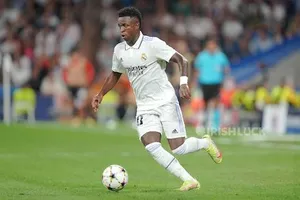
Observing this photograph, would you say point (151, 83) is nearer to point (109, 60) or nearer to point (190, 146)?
point (190, 146)

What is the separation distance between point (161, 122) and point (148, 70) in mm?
698

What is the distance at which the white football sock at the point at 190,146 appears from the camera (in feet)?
38.2

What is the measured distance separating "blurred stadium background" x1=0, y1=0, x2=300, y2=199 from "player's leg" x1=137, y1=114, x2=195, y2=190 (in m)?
10.2

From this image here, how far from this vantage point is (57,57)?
3212cm

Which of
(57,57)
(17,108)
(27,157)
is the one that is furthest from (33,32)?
(27,157)

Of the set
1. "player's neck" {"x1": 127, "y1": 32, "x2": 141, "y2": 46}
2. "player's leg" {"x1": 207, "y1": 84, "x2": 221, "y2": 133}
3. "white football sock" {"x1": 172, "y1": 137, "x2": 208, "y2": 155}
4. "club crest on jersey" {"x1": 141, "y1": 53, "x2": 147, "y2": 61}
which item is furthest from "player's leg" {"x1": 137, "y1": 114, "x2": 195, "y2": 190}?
"player's leg" {"x1": 207, "y1": 84, "x2": 221, "y2": 133}

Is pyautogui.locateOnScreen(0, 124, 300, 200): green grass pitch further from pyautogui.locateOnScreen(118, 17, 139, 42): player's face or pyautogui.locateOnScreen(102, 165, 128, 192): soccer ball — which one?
pyautogui.locateOnScreen(118, 17, 139, 42): player's face

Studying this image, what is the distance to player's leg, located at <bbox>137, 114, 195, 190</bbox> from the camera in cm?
1132

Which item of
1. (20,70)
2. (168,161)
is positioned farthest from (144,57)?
(20,70)

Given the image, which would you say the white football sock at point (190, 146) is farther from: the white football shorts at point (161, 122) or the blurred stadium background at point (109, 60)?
the blurred stadium background at point (109, 60)

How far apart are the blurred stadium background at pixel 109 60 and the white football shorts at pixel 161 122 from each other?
1011 cm

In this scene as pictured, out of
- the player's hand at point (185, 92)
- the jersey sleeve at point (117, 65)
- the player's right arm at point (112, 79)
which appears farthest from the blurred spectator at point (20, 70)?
the player's hand at point (185, 92)

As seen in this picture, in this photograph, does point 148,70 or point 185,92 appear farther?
point 148,70

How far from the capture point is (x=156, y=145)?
37.3ft
